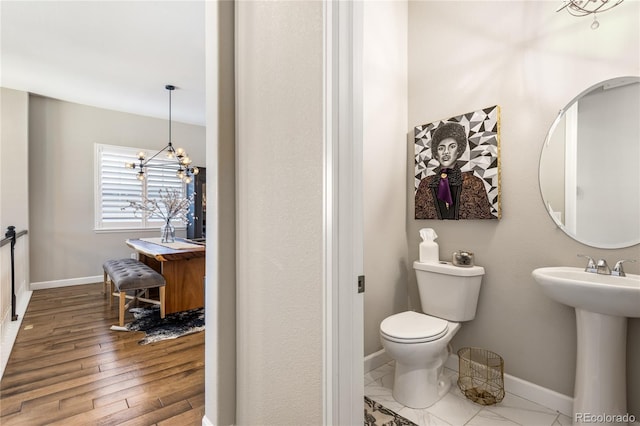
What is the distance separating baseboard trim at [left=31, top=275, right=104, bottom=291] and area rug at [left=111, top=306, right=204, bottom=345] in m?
1.71

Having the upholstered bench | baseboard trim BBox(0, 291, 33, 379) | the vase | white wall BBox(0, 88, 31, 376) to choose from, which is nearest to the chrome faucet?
the upholstered bench

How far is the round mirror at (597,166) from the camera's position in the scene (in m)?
1.61

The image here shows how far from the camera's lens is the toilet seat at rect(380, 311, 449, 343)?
69.6 inches

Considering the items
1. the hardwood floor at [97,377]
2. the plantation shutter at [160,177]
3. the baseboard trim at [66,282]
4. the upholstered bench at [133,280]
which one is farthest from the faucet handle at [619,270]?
the baseboard trim at [66,282]

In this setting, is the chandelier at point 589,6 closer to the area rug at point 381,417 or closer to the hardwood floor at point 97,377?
the area rug at point 381,417

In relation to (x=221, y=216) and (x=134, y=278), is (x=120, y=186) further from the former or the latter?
(x=221, y=216)

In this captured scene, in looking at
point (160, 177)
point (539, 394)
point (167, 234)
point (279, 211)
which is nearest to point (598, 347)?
point (539, 394)

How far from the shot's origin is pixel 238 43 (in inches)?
57.6

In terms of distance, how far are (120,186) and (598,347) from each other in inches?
221

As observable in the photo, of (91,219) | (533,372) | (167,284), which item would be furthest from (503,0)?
(91,219)

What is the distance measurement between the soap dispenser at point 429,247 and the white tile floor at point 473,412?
83 cm

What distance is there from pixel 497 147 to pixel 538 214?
0.48m

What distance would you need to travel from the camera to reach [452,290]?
2.06 metres

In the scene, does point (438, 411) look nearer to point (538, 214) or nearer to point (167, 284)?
point (538, 214)
